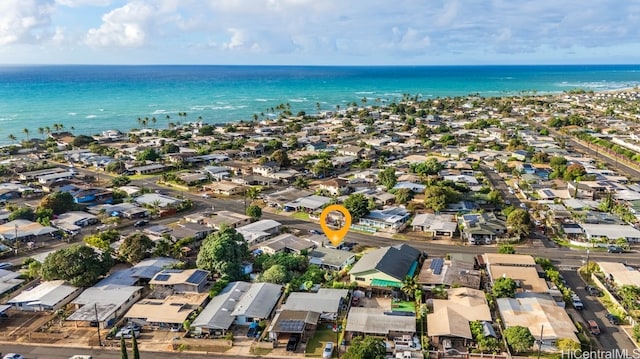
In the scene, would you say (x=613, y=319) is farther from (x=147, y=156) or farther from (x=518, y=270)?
(x=147, y=156)

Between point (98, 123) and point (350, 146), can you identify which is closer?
point (350, 146)

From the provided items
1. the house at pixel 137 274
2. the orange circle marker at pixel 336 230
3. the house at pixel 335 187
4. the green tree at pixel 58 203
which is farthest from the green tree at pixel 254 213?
the green tree at pixel 58 203

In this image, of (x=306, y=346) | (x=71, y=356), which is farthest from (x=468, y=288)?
(x=71, y=356)

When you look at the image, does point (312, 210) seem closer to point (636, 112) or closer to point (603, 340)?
point (603, 340)

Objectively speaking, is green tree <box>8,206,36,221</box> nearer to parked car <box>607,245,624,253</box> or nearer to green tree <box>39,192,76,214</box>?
green tree <box>39,192,76,214</box>

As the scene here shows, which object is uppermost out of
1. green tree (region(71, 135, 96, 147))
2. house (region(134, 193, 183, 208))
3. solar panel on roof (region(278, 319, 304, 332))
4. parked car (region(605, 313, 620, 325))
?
green tree (region(71, 135, 96, 147))

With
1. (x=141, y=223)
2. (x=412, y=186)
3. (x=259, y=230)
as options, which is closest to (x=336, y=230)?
(x=259, y=230)

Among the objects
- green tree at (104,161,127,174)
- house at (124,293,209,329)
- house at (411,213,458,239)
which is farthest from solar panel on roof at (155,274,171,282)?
green tree at (104,161,127,174)
